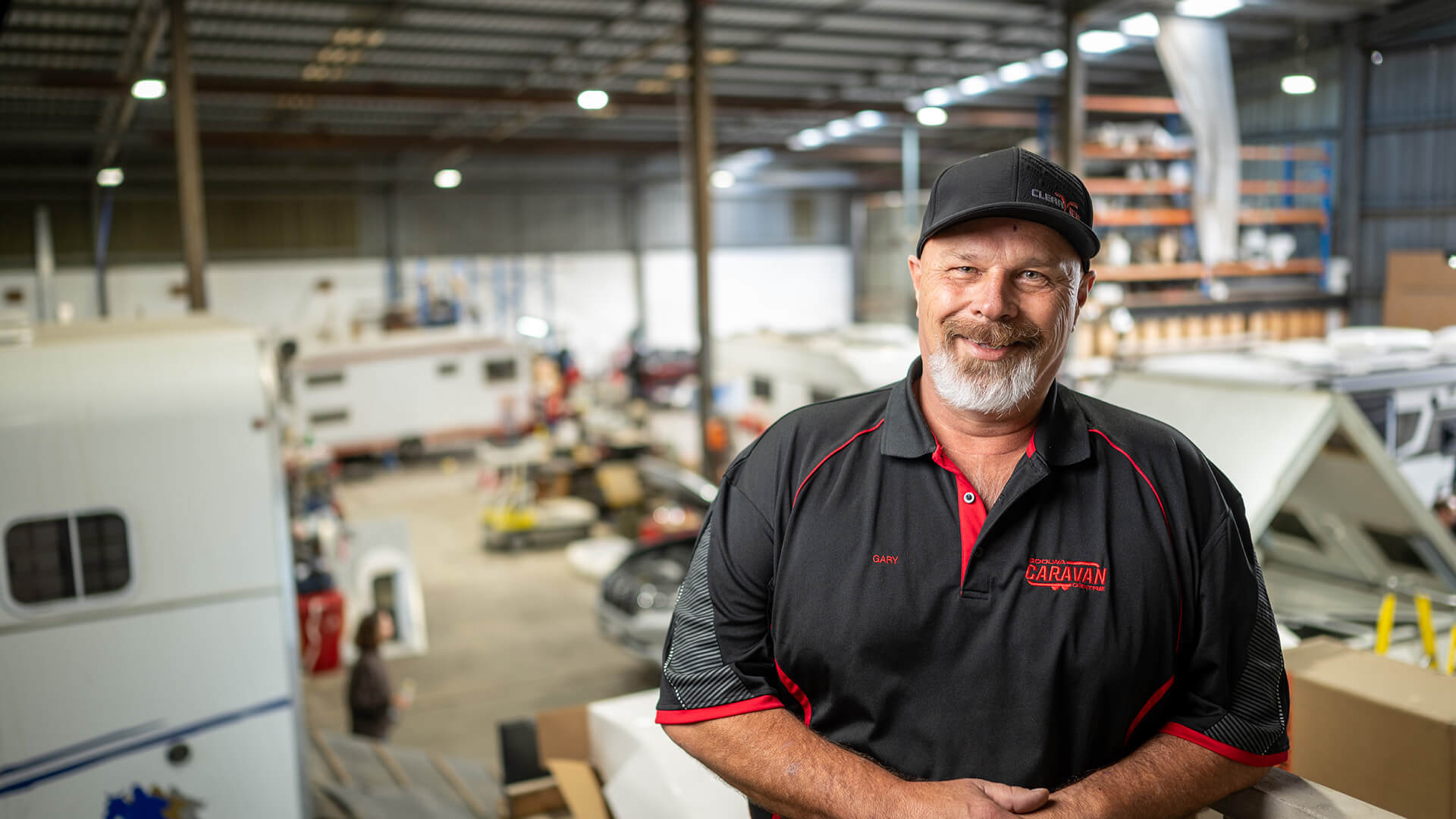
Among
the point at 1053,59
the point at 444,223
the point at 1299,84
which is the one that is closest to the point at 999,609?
the point at 1299,84

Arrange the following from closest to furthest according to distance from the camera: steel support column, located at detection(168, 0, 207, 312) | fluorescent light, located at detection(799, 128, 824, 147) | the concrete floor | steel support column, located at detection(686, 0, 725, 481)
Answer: the concrete floor < steel support column, located at detection(168, 0, 207, 312) < steel support column, located at detection(686, 0, 725, 481) < fluorescent light, located at detection(799, 128, 824, 147)

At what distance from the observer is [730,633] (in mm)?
1893

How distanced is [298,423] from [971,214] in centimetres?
1666

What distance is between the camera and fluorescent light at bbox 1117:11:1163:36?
1042cm

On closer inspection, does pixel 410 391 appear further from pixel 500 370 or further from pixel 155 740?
pixel 155 740

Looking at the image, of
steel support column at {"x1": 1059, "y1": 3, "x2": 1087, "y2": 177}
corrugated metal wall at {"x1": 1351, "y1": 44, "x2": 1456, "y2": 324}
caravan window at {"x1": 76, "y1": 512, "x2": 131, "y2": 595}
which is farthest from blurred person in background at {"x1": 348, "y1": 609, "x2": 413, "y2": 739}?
steel support column at {"x1": 1059, "y1": 3, "x2": 1087, "y2": 177}

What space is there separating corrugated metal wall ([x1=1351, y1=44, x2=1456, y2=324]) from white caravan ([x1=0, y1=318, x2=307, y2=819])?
6114 mm

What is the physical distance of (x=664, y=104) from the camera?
49.9 ft

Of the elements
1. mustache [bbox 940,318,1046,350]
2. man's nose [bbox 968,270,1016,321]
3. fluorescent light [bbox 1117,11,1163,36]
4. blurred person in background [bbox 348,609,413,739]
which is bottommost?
blurred person in background [bbox 348,609,413,739]

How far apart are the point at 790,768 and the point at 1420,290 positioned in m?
5.67

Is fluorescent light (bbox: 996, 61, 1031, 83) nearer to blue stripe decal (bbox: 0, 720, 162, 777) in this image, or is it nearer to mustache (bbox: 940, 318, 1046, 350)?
blue stripe decal (bbox: 0, 720, 162, 777)

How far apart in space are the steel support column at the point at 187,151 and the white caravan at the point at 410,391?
842 cm

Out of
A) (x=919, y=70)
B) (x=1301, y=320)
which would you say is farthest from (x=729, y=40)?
(x=1301, y=320)

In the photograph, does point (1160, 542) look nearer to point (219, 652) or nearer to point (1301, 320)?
point (219, 652)
